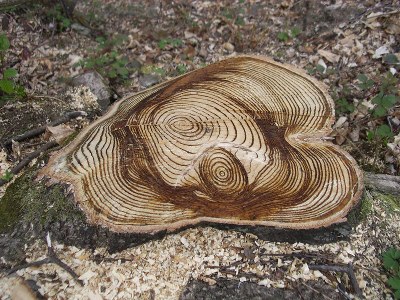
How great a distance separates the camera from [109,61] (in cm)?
435

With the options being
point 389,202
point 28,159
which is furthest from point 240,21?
point 28,159

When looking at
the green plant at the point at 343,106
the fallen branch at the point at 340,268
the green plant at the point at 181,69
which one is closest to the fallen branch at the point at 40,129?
the green plant at the point at 181,69

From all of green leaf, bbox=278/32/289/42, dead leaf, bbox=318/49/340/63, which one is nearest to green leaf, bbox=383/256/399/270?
dead leaf, bbox=318/49/340/63

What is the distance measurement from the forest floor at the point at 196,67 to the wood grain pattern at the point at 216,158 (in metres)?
0.20

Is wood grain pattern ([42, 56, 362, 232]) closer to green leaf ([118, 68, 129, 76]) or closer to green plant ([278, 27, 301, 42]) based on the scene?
green leaf ([118, 68, 129, 76])

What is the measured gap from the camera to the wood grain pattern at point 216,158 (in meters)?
2.04

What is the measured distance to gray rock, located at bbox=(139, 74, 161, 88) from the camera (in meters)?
4.17

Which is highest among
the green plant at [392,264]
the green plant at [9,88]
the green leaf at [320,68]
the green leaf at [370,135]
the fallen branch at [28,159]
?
the green plant at [9,88]

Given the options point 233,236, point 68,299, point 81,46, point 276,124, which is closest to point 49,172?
point 68,299

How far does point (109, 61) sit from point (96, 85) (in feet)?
2.62

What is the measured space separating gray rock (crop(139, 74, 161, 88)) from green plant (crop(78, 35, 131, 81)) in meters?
0.17

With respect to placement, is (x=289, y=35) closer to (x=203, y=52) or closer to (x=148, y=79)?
(x=203, y=52)

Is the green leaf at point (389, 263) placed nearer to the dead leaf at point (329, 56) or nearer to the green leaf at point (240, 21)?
the dead leaf at point (329, 56)

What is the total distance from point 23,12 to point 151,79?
1.75 m
